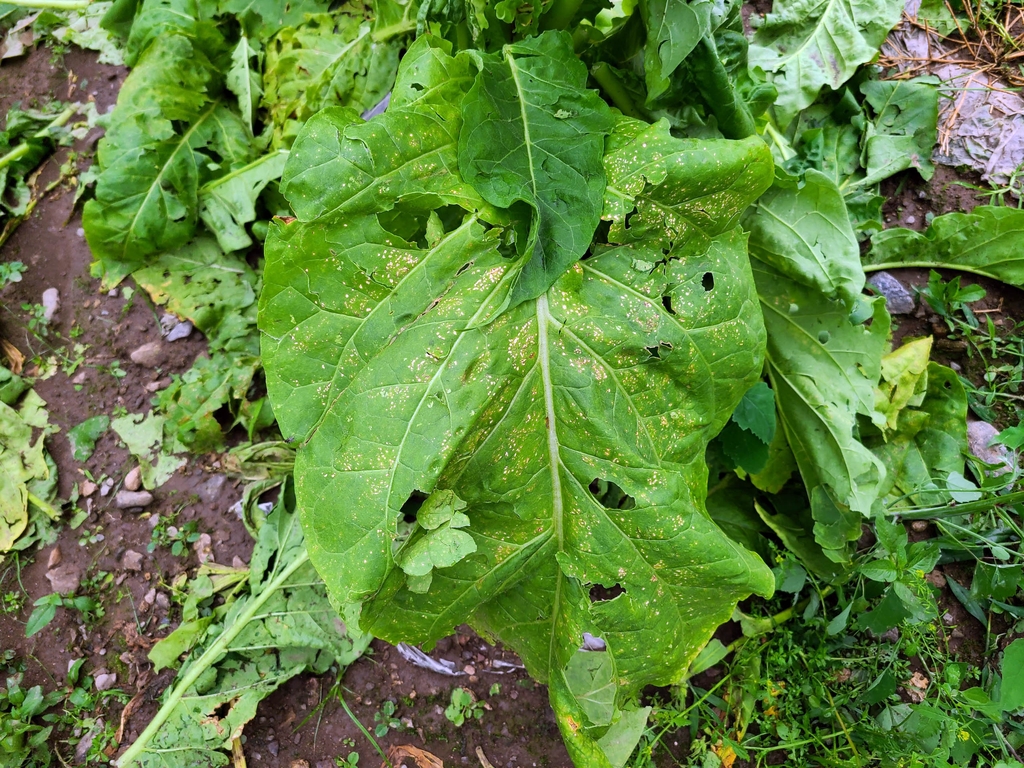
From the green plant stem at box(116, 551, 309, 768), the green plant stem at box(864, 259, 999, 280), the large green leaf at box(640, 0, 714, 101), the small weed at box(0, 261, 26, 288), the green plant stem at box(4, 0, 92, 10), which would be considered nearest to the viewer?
the large green leaf at box(640, 0, 714, 101)

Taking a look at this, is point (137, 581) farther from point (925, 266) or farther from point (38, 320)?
point (925, 266)

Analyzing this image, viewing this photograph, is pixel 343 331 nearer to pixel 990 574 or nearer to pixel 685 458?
pixel 685 458

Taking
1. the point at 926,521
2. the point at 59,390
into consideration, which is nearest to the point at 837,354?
the point at 926,521

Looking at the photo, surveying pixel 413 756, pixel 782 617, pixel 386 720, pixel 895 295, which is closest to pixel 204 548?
pixel 386 720

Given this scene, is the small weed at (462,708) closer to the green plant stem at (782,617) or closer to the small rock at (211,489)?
the green plant stem at (782,617)

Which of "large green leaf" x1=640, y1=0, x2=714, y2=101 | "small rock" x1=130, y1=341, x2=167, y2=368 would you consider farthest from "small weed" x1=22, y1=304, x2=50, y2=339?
"large green leaf" x1=640, y1=0, x2=714, y2=101

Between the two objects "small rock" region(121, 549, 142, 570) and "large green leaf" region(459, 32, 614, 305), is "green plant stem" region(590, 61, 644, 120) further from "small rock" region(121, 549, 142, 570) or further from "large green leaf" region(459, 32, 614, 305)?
"small rock" region(121, 549, 142, 570)
